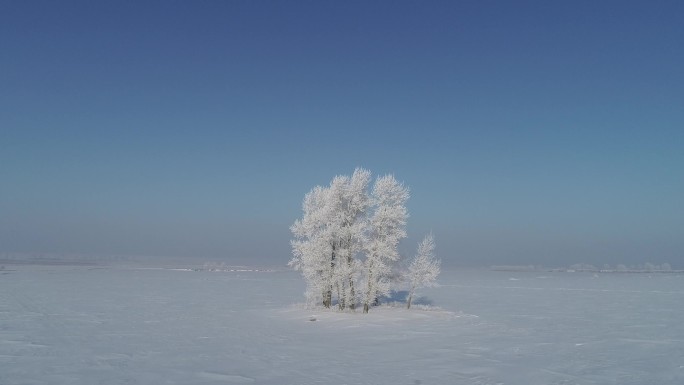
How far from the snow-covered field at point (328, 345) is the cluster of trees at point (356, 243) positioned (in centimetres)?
295

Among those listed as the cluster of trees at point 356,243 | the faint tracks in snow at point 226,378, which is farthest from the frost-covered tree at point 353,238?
the faint tracks in snow at point 226,378

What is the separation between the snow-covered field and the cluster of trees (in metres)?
2.95

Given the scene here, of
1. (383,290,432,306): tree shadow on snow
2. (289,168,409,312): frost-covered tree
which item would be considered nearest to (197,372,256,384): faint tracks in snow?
(289,168,409,312): frost-covered tree

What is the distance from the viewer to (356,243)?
148 ft

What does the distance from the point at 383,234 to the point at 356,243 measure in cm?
251

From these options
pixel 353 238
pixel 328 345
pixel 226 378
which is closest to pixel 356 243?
pixel 353 238

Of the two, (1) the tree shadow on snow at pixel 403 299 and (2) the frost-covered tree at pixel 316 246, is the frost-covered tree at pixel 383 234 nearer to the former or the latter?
(2) the frost-covered tree at pixel 316 246

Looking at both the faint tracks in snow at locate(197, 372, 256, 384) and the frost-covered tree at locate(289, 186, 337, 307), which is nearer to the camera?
the faint tracks in snow at locate(197, 372, 256, 384)

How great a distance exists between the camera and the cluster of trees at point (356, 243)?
43875mm

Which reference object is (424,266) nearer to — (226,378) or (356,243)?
(356,243)

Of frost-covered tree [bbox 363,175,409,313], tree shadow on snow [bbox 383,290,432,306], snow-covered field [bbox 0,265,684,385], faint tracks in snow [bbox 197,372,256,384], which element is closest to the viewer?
faint tracks in snow [bbox 197,372,256,384]

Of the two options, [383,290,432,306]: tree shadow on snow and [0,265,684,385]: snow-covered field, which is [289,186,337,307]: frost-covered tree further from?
[383,290,432,306]: tree shadow on snow

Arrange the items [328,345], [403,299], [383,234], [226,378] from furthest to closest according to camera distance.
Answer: [403,299]
[383,234]
[328,345]
[226,378]

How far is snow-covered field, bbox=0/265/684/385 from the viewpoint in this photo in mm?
22281
